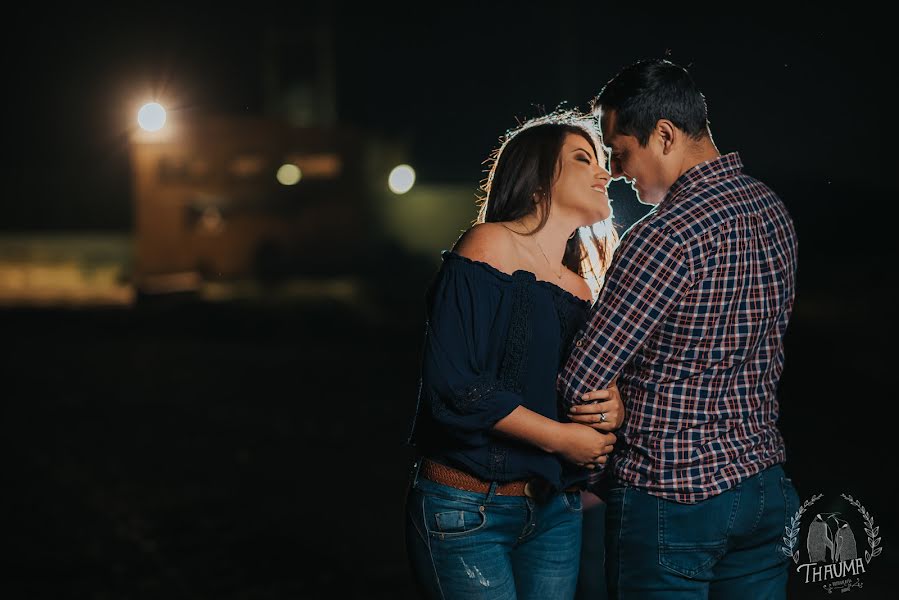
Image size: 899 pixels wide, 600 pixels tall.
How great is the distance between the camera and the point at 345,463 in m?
7.59

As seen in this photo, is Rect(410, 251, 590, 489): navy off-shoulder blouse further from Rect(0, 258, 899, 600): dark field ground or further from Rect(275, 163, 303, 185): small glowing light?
Rect(275, 163, 303, 185): small glowing light

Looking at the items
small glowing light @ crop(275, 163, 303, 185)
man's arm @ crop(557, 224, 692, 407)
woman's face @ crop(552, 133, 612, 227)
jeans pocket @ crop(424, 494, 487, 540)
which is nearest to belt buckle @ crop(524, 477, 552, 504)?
jeans pocket @ crop(424, 494, 487, 540)

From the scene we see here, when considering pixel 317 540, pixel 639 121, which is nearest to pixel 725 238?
pixel 639 121

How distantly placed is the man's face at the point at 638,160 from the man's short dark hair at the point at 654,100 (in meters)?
0.02

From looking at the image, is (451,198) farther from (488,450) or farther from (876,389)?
(488,450)

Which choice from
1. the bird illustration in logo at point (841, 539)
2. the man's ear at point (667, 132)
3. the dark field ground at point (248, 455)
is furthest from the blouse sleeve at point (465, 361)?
the dark field ground at point (248, 455)

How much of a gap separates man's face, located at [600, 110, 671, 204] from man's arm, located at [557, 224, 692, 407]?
10.2 inches

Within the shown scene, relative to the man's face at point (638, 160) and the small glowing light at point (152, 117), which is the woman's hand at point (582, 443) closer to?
the man's face at point (638, 160)

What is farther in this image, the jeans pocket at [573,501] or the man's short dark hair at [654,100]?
the jeans pocket at [573,501]

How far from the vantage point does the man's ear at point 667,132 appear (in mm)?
2328

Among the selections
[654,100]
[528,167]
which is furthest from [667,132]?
[528,167]

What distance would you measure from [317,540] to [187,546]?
756 mm

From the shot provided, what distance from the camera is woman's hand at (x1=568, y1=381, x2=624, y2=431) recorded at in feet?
7.29

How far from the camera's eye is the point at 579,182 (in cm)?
242
